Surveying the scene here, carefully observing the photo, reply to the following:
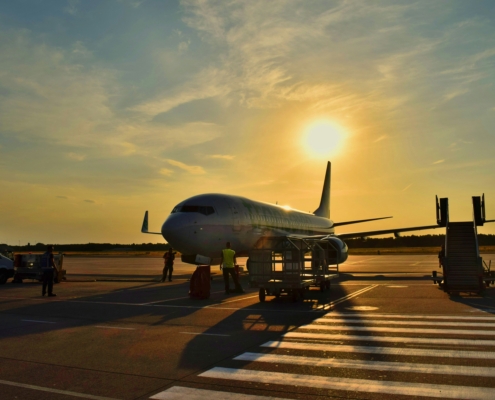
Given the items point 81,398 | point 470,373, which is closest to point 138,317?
point 81,398

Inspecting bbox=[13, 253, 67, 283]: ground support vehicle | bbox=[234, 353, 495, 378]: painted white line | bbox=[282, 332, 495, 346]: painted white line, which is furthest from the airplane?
bbox=[234, 353, 495, 378]: painted white line

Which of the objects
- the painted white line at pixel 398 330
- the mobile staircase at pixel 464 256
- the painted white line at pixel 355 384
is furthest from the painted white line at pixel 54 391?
the mobile staircase at pixel 464 256

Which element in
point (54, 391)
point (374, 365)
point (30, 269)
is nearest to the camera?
point (54, 391)

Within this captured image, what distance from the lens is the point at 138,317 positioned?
13.0 metres

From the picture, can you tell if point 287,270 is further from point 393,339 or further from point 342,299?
point 393,339

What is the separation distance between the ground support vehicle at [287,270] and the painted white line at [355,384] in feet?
28.8

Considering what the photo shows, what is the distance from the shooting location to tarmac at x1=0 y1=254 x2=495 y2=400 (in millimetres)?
6422

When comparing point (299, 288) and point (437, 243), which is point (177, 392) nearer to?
point (299, 288)

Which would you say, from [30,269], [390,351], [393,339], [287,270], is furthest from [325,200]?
[390,351]

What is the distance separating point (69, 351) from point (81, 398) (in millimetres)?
3028

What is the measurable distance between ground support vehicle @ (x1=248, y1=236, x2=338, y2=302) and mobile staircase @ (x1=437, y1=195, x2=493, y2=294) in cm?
459

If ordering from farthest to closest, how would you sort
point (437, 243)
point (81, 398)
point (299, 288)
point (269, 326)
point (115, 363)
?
1. point (437, 243)
2. point (299, 288)
3. point (269, 326)
4. point (115, 363)
5. point (81, 398)

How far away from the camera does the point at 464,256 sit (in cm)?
1964

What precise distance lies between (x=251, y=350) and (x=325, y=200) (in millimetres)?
47207
